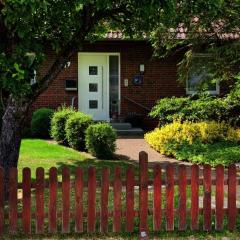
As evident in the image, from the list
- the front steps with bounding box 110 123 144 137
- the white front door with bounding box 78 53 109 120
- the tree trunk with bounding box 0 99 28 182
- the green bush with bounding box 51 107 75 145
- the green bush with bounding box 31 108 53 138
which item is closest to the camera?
the tree trunk with bounding box 0 99 28 182

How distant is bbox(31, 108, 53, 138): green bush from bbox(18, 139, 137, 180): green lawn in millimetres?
2029

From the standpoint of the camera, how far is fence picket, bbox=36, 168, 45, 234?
22.2ft

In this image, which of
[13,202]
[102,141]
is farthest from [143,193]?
[102,141]

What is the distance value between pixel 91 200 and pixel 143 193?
623 mm

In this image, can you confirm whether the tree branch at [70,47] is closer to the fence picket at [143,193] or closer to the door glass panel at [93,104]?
the fence picket at [143,193]

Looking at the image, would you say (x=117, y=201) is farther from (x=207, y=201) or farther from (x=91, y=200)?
(x=207, y=201)

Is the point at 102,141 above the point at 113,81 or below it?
below

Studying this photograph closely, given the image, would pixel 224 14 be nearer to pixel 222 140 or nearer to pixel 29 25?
pixel 222 140

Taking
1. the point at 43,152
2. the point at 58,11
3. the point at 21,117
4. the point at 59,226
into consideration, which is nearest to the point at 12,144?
the point at 21,117

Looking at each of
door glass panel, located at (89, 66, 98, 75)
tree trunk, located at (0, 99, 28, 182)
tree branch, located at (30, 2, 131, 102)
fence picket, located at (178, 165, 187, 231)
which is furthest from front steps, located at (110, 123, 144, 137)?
fence picket, located at (178, 165, 187, 231)

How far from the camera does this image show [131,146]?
15852mm

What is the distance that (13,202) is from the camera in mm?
6719

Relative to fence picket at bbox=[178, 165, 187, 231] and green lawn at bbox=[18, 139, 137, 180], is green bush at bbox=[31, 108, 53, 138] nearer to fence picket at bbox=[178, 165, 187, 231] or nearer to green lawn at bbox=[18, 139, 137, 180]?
green lawn at bbox=[18, 139, 137, 180]

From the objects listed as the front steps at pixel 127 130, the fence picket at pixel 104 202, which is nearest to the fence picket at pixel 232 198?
the fence picket at pixel 104 202
